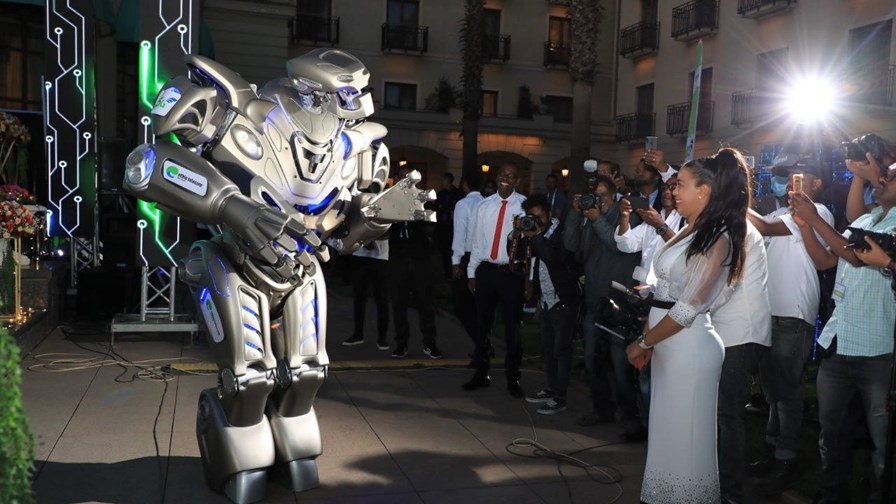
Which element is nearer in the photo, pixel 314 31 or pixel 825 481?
pixel 825 481

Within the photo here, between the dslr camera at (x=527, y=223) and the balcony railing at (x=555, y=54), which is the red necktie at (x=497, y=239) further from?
the balcony railing at (x=555, y=54)

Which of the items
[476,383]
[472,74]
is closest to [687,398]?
[476,383]

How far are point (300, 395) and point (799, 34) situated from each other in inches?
741

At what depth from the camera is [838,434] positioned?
4238 mm

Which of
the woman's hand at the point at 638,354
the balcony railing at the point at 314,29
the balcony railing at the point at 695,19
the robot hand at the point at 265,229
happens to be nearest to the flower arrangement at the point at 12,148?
the robot hand at the point at 265,229

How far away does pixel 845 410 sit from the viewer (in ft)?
13.9

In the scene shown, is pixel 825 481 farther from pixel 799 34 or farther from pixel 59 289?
pixel 799 34

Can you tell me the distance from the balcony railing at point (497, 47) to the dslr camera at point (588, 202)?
23.1 m

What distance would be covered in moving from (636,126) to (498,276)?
21549 mm

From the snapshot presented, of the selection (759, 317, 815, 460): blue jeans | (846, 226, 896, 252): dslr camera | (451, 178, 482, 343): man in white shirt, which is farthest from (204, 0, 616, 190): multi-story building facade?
(846, 226, 896, 252): dslr camera

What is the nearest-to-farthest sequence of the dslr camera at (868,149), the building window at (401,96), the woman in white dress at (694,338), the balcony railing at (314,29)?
the woman in white dress at (694,338), the dslr camera at (868,149), the balcony railing at (314,29), the building window at (401,96)

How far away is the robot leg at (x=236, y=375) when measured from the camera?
13.7 feet

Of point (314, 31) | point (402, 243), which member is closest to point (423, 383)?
point (402, 243)

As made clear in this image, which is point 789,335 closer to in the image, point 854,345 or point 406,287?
point 854,345
